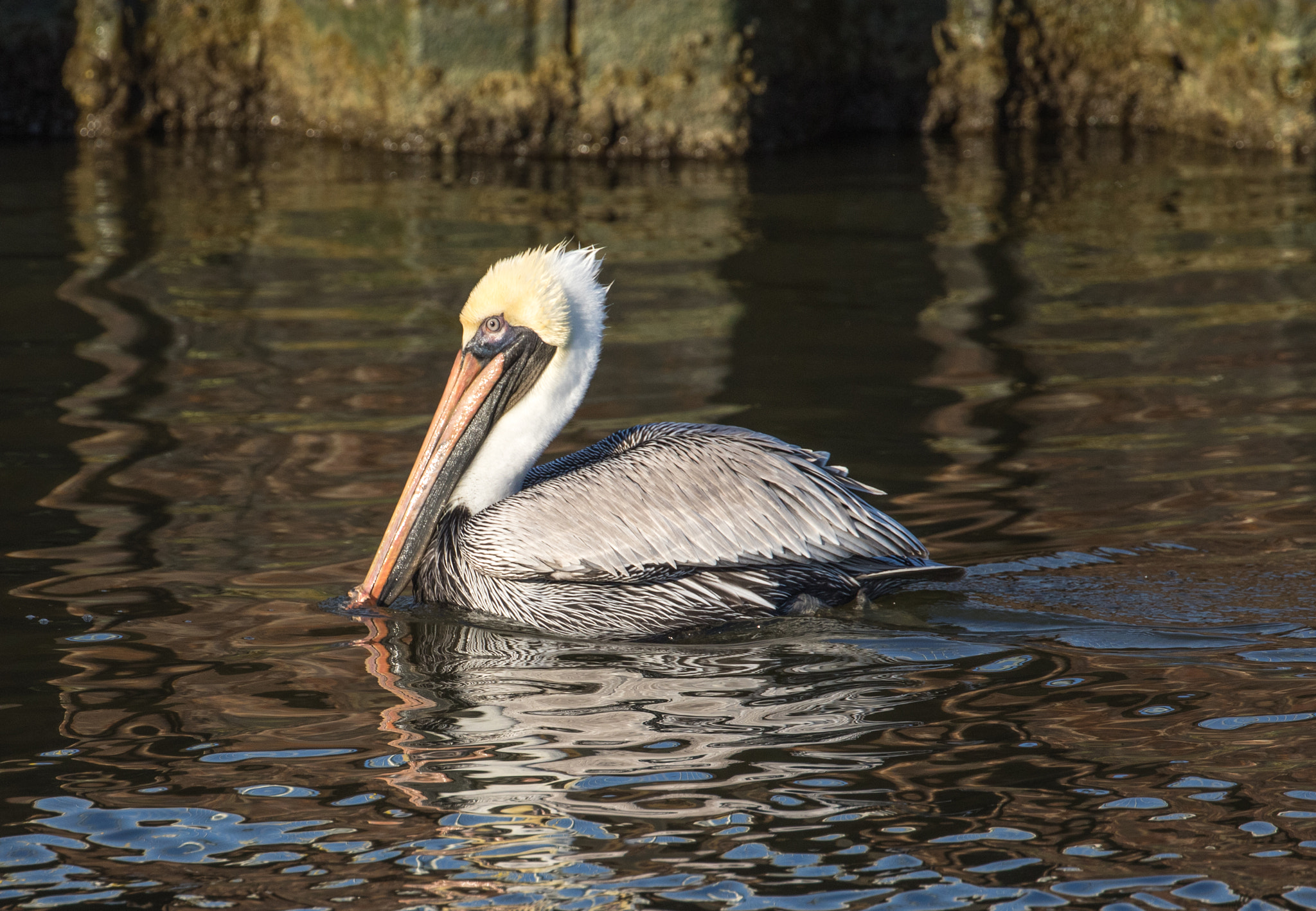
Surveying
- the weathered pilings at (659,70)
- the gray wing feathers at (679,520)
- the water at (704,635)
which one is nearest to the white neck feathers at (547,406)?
the gray wing feathers at (679,520)

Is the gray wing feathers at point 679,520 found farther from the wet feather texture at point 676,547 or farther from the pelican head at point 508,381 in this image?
the pelican head at point 508,381

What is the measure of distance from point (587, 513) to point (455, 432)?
54 cm

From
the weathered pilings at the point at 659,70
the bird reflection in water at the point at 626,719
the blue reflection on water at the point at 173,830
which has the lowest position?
the blue reflection on water at the point at 173,830

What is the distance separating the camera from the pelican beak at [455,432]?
4.67 meters

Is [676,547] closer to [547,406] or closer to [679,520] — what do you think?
[679,520]

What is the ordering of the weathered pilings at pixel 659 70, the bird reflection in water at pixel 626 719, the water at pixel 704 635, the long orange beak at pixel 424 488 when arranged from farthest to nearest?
the weathered pilings at pixel 659 70, the long orange beak at pixel 424 488, the bird reflection in water at pixel 626 719, the water at pixel 704 635

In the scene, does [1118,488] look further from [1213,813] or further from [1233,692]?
[1213,813]

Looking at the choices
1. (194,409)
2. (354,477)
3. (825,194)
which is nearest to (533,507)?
(354,477)

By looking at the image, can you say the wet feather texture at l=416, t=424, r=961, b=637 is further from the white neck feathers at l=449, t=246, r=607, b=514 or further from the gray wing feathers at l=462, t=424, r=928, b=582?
the white neck feathers at l=449, t=246, r=607, b=514

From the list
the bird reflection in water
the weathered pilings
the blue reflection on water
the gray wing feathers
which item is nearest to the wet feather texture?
the gray wing feathers

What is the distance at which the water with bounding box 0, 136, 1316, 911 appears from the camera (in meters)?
3.19

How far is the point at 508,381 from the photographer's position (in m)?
4.79

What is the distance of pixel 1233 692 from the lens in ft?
12.8

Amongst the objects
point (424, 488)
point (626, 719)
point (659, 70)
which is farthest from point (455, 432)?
point (659, 70)
